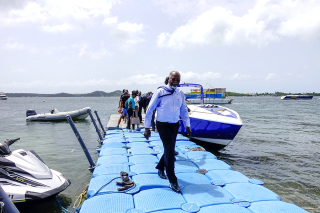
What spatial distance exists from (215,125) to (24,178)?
22.2 ft

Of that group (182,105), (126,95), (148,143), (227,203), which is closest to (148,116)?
(182,105)

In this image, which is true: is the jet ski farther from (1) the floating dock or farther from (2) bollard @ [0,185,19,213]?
(2) bollard @ [0,185,19,213]

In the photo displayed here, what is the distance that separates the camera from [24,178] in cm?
378

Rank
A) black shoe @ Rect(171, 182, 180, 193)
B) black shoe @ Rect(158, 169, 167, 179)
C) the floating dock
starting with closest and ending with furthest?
the floating dock < black shoe @ Rect(171, 182, 180, 193) < black shoe @ Rect(158, 169, 167, 179)

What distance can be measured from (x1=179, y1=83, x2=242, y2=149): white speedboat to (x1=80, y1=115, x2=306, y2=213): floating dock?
3458 mm

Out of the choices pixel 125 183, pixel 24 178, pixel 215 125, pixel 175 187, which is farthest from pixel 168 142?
pixel 215 125

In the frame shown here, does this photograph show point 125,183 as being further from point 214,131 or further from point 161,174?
point 214,131

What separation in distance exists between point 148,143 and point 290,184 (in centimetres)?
438

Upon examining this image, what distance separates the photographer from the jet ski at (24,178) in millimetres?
3617

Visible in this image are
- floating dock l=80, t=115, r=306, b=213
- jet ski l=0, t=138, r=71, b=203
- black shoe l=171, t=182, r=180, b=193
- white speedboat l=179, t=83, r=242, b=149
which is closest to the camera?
floating dock l=80, t=115, r=306, b=213

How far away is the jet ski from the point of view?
3617mm

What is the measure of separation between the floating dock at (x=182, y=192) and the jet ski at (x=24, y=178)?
0.81m

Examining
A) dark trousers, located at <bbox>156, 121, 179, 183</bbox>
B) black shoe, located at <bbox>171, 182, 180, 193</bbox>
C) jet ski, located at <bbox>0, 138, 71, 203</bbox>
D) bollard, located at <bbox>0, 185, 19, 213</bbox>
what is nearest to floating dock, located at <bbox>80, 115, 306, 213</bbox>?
black shoe, located at <bbox>171, 182, 180, 193</bbox>

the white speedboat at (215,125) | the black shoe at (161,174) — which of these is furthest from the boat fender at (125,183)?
the white speedboat at (215,125)
